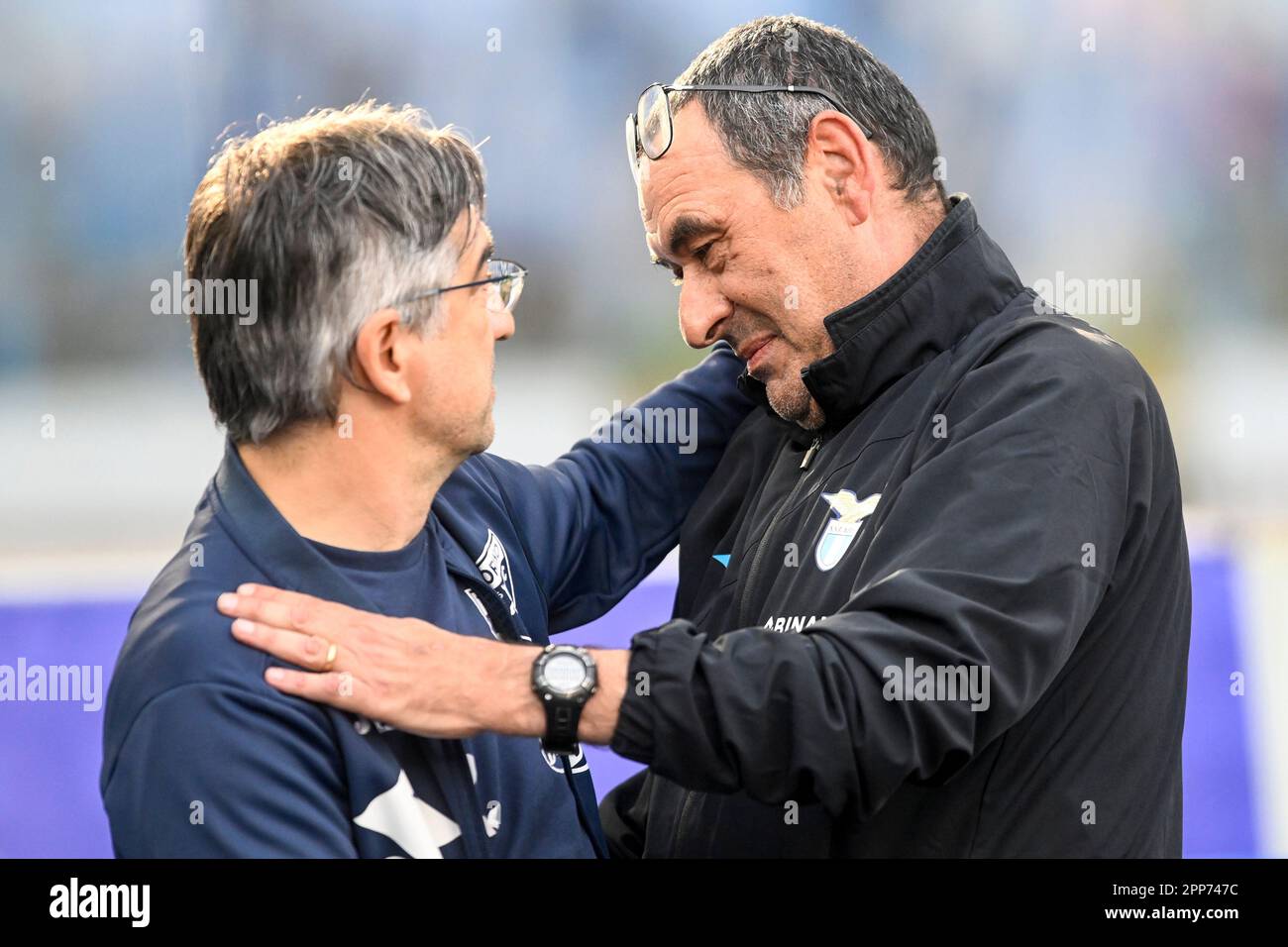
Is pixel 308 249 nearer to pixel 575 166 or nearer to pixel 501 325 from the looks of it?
pixel 501 325

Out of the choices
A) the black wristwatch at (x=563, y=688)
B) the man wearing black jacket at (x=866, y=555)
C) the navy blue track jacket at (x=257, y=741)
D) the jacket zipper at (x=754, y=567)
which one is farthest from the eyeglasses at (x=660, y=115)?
the black wristwatch at (x=563, y=688)

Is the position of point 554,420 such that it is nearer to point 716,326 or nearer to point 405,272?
point 716,326

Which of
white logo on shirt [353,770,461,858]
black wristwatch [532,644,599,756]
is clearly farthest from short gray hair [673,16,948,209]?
white logo on shirt [353,770,461,858]

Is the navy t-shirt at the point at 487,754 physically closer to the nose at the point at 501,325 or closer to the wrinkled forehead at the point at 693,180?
the nose at the point at 501,325

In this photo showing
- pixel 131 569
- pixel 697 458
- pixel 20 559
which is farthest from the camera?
pixel 20 559

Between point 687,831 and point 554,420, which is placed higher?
point 554,420

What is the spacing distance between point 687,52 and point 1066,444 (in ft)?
17.6

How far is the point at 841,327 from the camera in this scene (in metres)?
2.29

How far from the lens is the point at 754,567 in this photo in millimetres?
2328

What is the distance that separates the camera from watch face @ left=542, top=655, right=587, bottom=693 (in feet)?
5.89

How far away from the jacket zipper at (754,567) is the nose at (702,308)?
258 mm

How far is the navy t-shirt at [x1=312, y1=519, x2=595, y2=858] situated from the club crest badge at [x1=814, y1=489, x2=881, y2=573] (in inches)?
19.0

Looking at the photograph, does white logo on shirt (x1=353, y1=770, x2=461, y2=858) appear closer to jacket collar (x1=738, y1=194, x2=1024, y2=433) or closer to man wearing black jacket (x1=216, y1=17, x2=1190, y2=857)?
man wearing black jacket (x1=216, y1=17, x2=1190, y2=857)

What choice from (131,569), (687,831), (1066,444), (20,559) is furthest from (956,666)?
(20,559)
